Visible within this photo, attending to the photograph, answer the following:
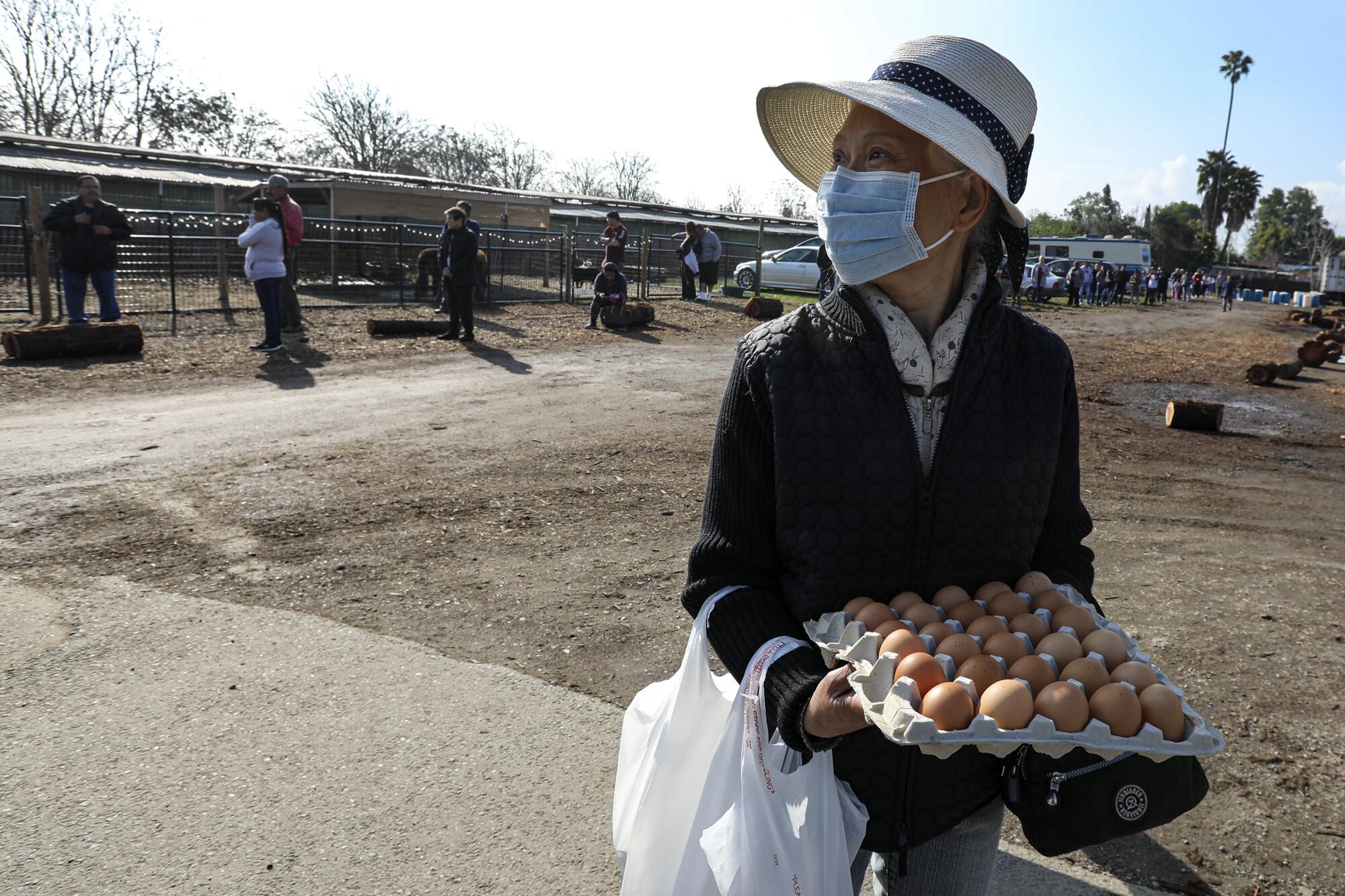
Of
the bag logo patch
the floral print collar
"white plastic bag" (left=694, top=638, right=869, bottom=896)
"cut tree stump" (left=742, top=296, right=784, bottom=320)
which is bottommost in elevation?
"white plastic bag" (left=694, top=638, right=869, bottom=896)

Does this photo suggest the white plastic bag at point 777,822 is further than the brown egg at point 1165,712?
Yes

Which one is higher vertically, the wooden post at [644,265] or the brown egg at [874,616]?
the wooden post at [644,265]

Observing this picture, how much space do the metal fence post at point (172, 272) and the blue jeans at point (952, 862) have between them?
15.1 m

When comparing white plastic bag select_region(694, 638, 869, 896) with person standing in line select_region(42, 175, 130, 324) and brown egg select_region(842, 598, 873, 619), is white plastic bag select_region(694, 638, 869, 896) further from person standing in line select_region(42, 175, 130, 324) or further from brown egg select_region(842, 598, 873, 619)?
person standing in line select_region(42, 175, 130, 324)

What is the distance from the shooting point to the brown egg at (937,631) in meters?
1.51

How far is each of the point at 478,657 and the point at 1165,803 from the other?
9.63 feet

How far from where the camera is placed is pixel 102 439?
745cm

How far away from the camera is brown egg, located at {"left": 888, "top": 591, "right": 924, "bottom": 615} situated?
5.34 ft

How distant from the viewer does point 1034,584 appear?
5.71 ft

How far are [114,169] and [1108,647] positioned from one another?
91.3 feet

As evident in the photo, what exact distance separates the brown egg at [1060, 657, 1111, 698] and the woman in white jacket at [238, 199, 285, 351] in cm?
1238

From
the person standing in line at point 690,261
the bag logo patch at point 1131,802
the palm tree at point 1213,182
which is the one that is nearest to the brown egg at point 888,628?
the bag logo patch at point 1131,802

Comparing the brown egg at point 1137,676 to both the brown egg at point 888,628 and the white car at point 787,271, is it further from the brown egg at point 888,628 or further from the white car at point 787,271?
the white car at point 787,271

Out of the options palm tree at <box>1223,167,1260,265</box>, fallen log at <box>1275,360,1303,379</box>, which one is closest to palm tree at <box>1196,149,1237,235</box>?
palm tree at <box>1223,167,1260,265</box>
